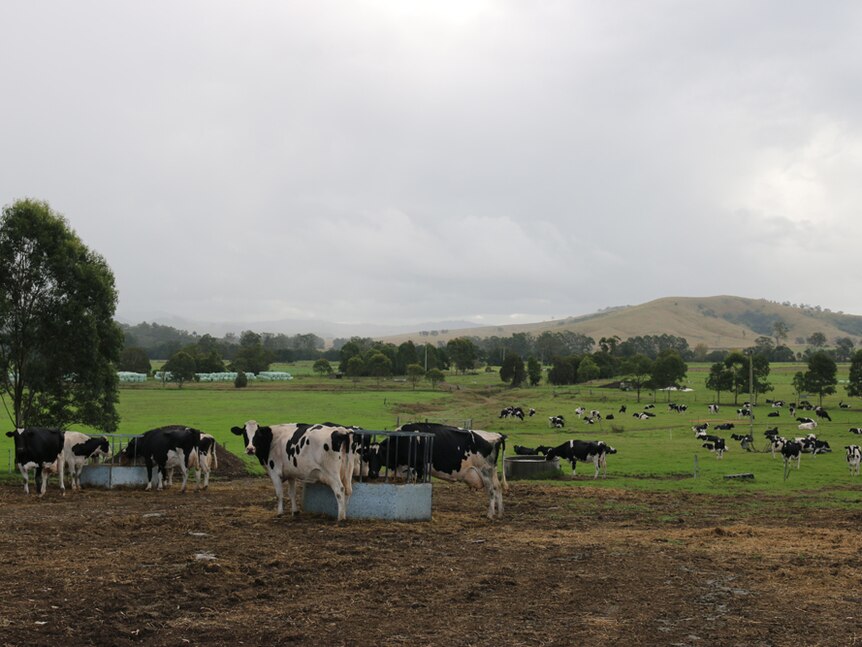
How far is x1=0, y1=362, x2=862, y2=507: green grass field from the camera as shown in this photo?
32287mm

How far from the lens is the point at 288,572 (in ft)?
41.6

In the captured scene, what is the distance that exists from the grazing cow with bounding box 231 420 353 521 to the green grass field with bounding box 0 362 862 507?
48.7 ft

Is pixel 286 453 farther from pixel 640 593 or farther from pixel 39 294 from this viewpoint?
pixel 39 294

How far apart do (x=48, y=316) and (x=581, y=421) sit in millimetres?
49025

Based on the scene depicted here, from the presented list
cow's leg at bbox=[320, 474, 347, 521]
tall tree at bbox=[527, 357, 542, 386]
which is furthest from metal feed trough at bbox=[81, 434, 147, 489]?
tall tree at bbox=[527, 357, 542, 386]

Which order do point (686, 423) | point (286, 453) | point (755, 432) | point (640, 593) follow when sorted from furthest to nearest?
point (686, 423)
point (755, 432)
point (286, 453)
point (640, 593)

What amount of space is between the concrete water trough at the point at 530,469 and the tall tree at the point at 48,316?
57.8 ft

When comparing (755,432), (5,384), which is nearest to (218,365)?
(755,432)

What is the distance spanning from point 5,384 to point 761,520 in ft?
92.6

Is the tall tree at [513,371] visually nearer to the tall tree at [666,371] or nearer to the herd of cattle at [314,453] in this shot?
the tall tree at [666,371]

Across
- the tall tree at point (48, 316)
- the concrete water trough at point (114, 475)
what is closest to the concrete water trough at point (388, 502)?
the concrete water trough at point (114, 475)

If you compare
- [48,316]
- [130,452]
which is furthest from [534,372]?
[130,452]

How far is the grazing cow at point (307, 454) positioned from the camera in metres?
18.5

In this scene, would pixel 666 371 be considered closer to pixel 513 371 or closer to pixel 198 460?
pixel 513 371
